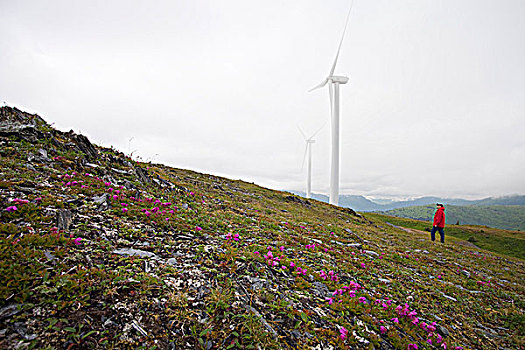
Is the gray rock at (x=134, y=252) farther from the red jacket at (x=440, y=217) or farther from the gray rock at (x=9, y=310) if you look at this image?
the red jacket at (x=440, y=217)

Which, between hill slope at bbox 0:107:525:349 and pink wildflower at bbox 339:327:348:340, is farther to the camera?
pink wildflower at bbox 339:327:348:340

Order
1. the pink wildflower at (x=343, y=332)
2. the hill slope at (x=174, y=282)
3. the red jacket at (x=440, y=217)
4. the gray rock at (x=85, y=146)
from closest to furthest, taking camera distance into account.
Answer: the hill slope at (x=174, y=282), the pink wildflower at (x=343, y=332), the gray rock at (x=85, y=146), the red jacket at (x=440, y=217)

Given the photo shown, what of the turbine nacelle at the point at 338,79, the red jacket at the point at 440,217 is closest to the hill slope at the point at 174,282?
the red jacket at the point at 440,217

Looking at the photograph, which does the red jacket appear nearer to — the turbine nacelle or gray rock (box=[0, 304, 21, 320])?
gray rock (box=[0, 304, 21, 320])

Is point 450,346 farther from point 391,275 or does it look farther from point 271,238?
point 271,238

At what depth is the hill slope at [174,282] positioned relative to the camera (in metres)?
4.96

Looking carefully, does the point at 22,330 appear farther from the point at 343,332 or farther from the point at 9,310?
the point at 343,332

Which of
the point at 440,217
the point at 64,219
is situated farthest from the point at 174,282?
the point at 440,217

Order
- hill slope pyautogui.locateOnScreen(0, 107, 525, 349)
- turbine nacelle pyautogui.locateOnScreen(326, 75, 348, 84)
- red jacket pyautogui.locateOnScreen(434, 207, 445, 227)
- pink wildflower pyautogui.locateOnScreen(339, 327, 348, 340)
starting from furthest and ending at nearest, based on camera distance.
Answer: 1. turbine nacelle pyautogui.locateOnScreen(326, 75, 348, 84)
2. red jacket pyautogui.locateOnScreen(434, 207, 445, 227)
3. pink wildflower pyautogui.locateOnScreen(339, 327, 348, 340)
4. hill slope pyautogui.locateOnScreen(0, 107, 525, 349)

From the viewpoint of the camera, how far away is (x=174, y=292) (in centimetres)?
623

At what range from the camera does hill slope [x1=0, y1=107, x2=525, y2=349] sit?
16.3 ft

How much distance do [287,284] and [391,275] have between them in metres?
7.17

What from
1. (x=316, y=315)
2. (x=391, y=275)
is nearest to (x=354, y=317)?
(x=316, y=315)

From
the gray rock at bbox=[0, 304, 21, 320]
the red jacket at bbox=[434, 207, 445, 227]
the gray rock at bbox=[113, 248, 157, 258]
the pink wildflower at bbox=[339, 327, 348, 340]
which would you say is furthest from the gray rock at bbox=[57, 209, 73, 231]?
the red jacket at bbox=[434, 207, 445, 227]
